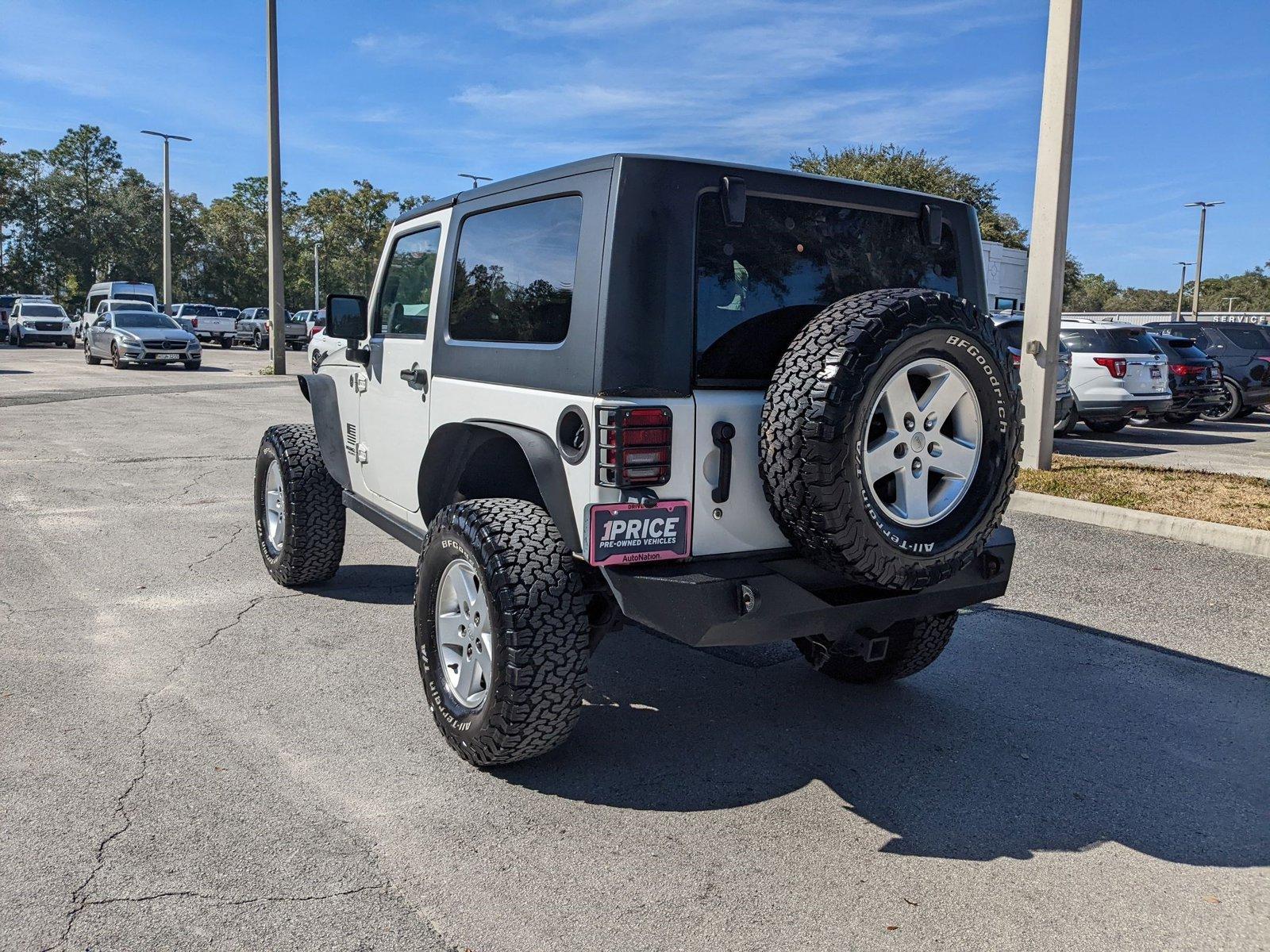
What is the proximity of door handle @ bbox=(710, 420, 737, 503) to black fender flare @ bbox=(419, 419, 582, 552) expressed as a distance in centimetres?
47

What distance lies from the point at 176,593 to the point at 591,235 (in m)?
3.73

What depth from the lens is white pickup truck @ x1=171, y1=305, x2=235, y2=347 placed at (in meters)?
43.0

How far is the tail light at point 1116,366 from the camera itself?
14.2 meters

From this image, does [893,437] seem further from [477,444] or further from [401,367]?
[401,367]

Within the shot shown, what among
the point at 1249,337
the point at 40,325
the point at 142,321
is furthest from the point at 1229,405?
the point at 40,325

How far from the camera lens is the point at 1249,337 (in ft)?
61.3

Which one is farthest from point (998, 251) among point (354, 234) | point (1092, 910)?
point (354, 234)

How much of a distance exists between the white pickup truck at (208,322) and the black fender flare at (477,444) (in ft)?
138

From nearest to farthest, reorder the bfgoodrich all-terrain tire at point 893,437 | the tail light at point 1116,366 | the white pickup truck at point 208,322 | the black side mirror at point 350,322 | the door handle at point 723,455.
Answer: the bfgoodrich all-terrain tire at point 893,437, the door handle at point 723,455, the black side mirror at point 350,322, the tail light at point 1116,366, the white pickup truck at point 208,322

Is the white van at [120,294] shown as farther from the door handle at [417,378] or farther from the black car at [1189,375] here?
the door handle at [417,378]

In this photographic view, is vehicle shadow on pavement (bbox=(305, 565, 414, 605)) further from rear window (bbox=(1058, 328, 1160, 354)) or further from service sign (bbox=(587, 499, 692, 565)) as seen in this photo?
rear window (bbox=(1058, 328, 1160, 354))

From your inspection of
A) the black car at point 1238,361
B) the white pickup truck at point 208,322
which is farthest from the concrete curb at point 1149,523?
the white pickup truck at point 208,322

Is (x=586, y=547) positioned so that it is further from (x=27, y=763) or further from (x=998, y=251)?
(x=998, y=251)

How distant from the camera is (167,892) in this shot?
2.83m
